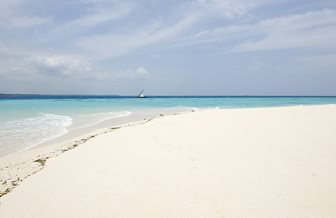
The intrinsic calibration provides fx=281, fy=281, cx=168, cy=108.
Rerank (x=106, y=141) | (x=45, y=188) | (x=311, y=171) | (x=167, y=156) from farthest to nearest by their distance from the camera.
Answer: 1. (x=106, y=141)
2. (x=167, y=156)
3. (x=311, y=171)
4. (x=45, y=188)

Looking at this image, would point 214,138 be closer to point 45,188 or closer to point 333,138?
point 333,138

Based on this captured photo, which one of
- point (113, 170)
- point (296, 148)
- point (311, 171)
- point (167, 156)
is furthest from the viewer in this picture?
point (296, 148)

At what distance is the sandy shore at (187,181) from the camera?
3.71m

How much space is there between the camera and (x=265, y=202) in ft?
12.5

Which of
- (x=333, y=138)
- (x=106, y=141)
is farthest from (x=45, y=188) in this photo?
(x=333, y=138)

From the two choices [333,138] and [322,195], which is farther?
[333,138]

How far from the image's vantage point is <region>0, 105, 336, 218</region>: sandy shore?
3713mm

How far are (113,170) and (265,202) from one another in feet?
9.36

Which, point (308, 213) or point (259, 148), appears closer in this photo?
point (308, 213)

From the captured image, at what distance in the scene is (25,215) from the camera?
3723mm

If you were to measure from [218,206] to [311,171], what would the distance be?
7.64 ft

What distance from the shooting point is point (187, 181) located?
15.2ft

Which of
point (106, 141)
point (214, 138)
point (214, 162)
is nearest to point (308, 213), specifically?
point (214, 162)

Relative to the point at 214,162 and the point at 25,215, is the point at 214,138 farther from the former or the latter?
the point at 25,215
